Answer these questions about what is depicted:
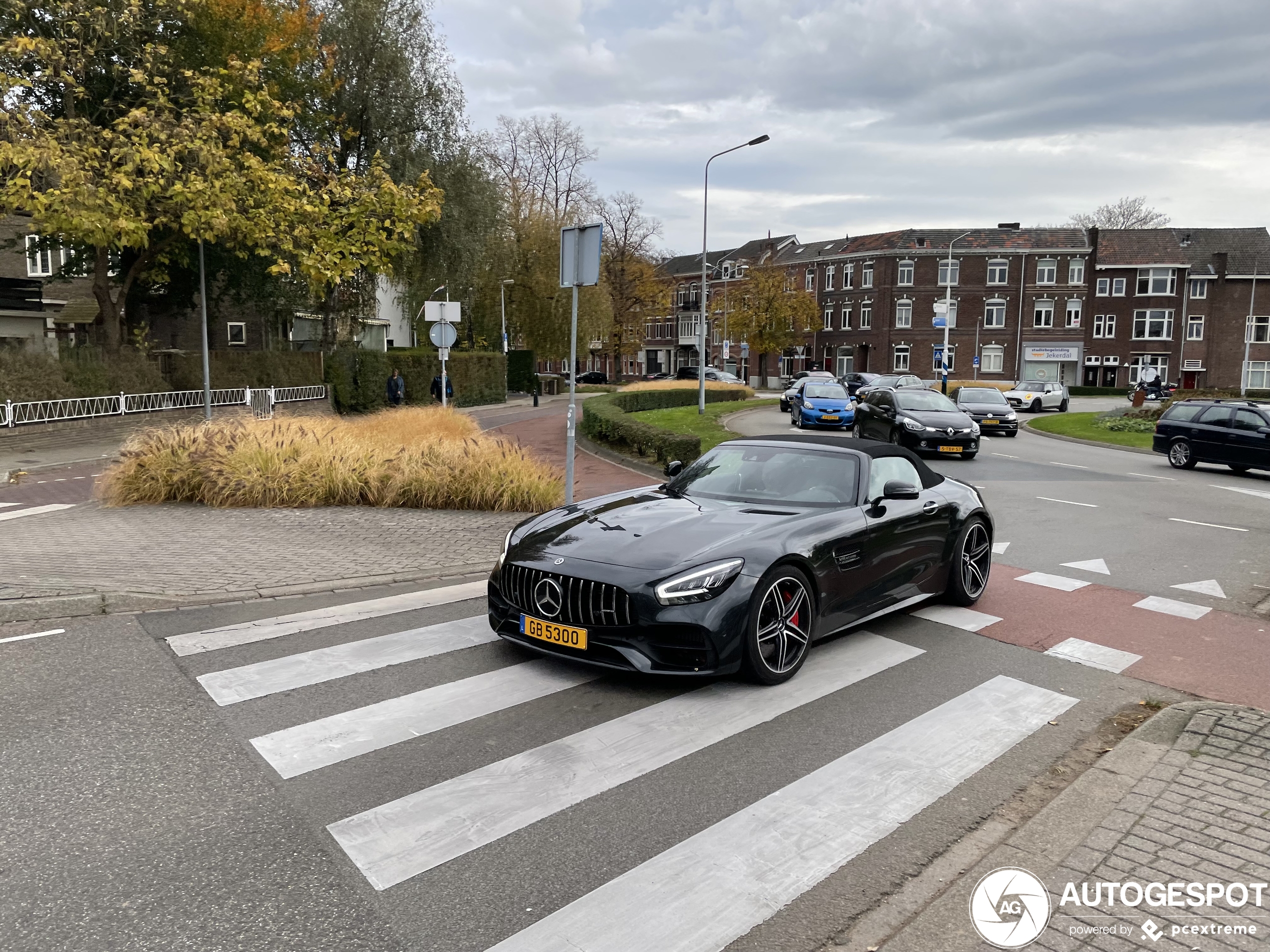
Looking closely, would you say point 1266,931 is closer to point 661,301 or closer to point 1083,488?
point 1083,488

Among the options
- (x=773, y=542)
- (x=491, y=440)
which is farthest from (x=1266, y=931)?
(x=491, y=440)

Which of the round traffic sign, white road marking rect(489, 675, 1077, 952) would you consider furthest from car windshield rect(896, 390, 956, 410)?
white road marking rect(489, 675, 1077, 952)

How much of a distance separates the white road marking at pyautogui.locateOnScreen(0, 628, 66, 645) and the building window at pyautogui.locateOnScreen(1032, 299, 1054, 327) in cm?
7207

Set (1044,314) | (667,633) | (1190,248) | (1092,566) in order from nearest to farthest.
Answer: (667,633) → (1092,566) → (1044,314) → (1190,248)

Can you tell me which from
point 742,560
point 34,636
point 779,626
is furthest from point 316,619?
point 779,626

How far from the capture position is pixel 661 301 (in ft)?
242

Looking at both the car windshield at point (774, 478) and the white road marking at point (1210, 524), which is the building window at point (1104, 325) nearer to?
the white road marking at point (1210, 524)

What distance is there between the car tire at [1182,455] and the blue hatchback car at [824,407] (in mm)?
9278

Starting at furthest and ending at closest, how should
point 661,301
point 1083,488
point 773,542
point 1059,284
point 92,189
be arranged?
point 661,301 → point 1059,284 → point 92,189 → point 1083,488 → point 773,542

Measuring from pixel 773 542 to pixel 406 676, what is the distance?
230 centimetres

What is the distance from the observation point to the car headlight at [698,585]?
16.6 feet

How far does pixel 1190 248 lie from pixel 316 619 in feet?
259

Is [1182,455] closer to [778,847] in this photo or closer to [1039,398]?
[778,847]

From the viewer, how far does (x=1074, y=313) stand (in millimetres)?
68562
